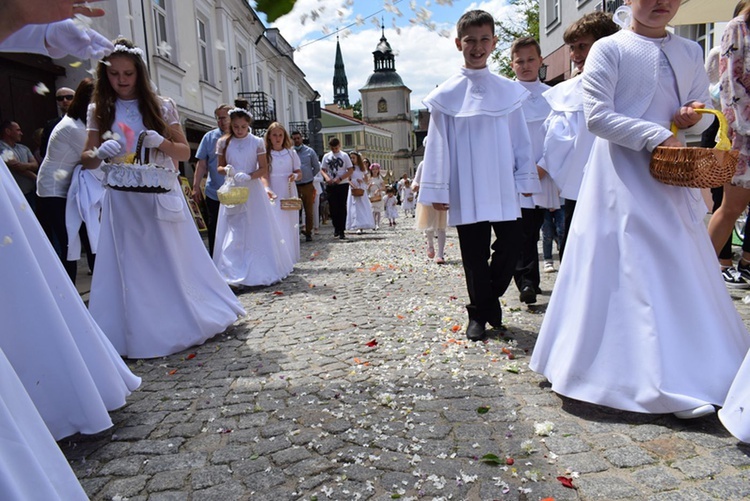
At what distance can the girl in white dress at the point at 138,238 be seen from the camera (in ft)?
13.4

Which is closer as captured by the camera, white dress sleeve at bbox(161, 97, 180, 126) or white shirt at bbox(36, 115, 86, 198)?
white dress sleeve at bbox(161, 97, 180, 126)

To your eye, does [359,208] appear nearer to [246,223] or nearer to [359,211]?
[359,211]

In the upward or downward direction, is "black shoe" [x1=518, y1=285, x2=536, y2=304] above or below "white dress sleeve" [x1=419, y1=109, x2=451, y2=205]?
below

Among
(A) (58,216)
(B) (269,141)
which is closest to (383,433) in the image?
(A) (58,216)

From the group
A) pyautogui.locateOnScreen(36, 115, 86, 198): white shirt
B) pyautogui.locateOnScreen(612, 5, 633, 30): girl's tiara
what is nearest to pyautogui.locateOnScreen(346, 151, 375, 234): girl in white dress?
pyautogui.locateOnScreen(36, 115, 86, 198): white shirt

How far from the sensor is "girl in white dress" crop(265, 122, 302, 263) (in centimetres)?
897

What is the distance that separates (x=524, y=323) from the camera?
179 inches

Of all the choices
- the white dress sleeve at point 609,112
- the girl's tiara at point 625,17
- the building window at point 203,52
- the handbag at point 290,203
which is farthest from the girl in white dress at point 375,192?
the white dress sleeve at point 609,112

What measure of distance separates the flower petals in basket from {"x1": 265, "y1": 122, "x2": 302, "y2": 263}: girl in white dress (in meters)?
4.90

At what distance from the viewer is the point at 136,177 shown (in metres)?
3.85

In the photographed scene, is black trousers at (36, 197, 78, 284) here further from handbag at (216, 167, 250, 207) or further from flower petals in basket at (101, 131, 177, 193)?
flower petals in basket at (101, 131, 177, 193)

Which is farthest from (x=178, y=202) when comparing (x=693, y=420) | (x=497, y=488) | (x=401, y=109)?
(x=401, y=109)

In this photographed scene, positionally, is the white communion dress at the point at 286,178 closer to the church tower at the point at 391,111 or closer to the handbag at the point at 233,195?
the handbag at the point at 233,195

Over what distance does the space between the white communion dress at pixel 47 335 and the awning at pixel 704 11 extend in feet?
26.2
